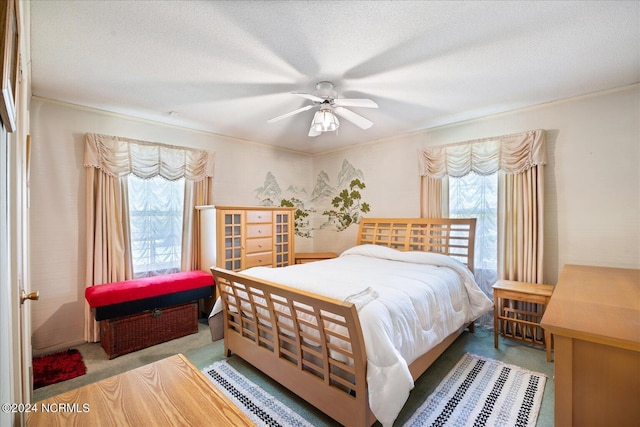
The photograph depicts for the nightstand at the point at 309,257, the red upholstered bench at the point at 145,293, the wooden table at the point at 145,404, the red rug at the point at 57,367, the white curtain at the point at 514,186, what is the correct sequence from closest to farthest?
the wooden table at the point at 145,404 → the red rug at the point at 57,367 → the red upholstered bench at the point at 145,293 → the white curtain at the point at 514,186 → the nightstand at the point at 309,257

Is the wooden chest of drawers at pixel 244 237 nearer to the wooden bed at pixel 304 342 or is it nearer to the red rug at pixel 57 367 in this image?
the wooden bed at pixel 304 342

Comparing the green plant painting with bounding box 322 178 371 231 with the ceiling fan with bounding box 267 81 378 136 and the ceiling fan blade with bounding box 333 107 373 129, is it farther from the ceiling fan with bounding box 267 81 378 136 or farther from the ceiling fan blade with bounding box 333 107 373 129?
the ceiling fan with bounding box 267 81 378 136

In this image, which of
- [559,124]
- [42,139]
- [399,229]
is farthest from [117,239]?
[559,124]

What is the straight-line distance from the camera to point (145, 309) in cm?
299

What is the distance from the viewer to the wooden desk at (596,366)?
1.21m

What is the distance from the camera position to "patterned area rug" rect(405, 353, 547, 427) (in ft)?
6.24

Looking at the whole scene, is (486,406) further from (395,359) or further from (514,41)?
(514,41)

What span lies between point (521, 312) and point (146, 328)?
3.79 metres

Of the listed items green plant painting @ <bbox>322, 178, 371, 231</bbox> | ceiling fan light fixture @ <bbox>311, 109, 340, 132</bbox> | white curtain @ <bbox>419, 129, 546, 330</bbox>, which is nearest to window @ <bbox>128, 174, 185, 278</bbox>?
ceiling fan light fixture @ <bbox>311, 109, 340, 132</bbox>

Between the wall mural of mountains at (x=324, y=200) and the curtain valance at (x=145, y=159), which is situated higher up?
the curtain valance at (x=145, y=159)

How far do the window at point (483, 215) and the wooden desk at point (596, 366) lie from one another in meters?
2.05

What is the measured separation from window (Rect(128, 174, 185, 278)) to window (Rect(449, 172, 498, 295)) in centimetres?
366

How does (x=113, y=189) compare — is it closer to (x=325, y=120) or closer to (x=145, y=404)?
(x=325, y=120)

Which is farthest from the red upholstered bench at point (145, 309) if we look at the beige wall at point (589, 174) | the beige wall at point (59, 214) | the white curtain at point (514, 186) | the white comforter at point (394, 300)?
the beige wall at point (589, 174)
